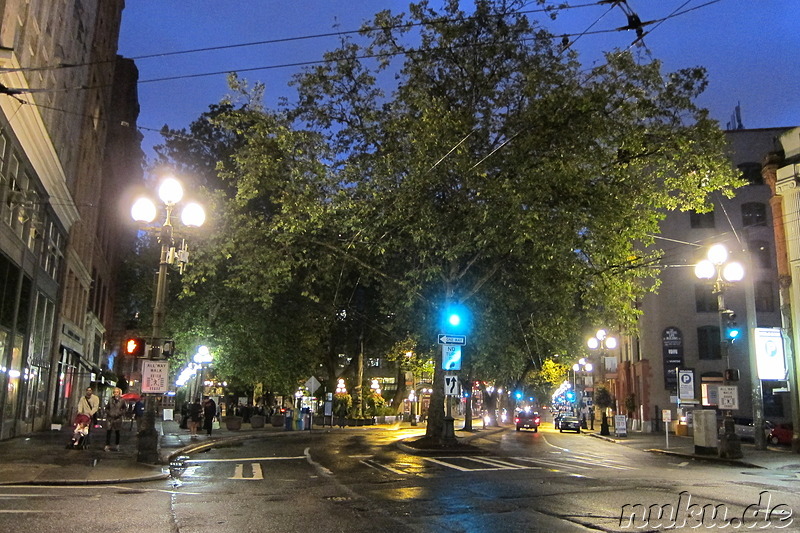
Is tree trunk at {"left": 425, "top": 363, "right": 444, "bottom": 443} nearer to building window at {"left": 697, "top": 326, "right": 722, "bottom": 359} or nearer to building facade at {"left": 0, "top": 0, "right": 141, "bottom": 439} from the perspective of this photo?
building facade at {"left": 0, "top": 0, "right": 141, "bottom": 439}

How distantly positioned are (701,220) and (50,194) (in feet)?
139

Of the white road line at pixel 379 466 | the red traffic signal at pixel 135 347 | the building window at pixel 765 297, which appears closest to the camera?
the white road line at pixel 379 466

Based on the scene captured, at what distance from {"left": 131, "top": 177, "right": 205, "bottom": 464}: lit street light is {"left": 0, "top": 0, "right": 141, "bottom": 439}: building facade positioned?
10.8ft

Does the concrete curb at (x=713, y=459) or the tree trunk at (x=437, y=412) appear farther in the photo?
the tree trunk at (x=437, y=412)

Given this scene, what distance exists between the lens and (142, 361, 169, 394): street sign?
16.5 metres

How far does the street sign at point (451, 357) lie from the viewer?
2211cm

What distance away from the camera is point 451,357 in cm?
2216

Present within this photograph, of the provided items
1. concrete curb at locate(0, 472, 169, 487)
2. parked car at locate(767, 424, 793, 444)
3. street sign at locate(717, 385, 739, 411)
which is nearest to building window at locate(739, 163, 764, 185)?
parked car at locate(767, 424, 793, 444)

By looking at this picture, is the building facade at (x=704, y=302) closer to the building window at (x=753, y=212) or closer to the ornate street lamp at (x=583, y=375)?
the building window at (x=753, y=212)

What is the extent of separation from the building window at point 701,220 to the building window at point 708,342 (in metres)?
7.38

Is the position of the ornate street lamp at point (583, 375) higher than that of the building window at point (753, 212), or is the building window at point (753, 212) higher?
the building window at point (753, 212)

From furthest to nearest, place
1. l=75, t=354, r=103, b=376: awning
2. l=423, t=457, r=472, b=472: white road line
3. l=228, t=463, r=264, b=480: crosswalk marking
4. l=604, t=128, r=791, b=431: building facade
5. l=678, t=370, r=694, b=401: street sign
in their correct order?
l=604, t=128, r=791, b=431: building facade < l=75, t=354, r=103, b=376: awning < l=678, t=370, r=694, b=401: street sign < l=423, t=457, r=472, b=472: white road line < l=228, t=463, r=264, b=480: crosswalk marking

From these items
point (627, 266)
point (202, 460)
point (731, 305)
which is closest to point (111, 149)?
point (202, 460)

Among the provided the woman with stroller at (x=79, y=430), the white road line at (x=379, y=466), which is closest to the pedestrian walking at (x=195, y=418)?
the woman with stroller at (x=79, y=430)
